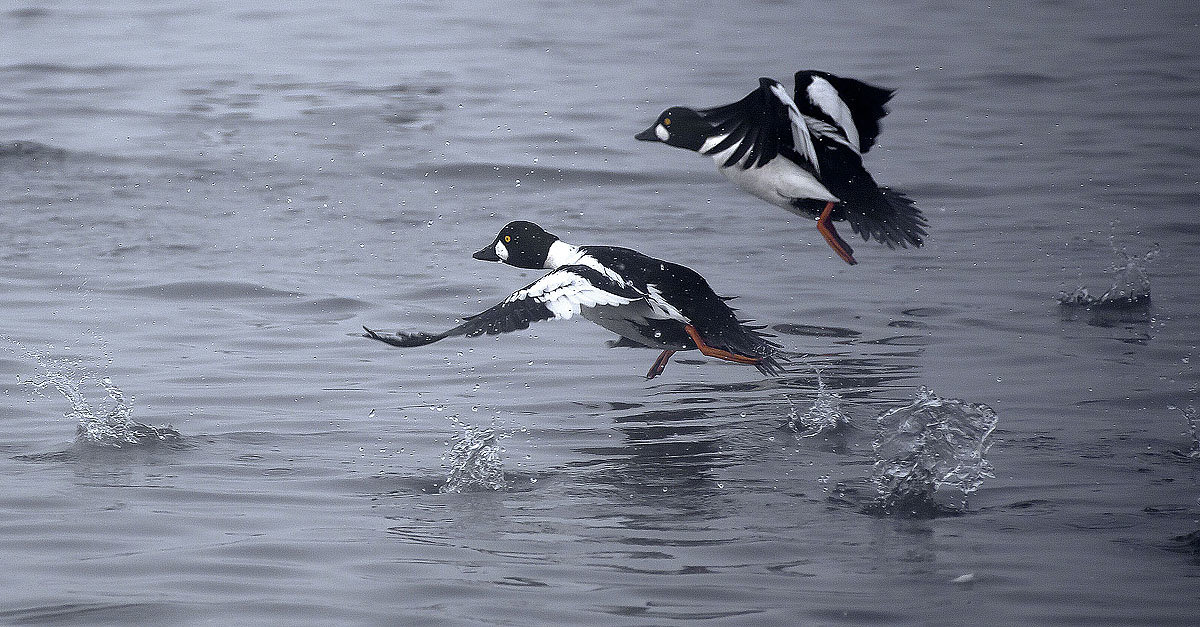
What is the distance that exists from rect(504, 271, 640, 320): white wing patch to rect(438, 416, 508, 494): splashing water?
0.58 m

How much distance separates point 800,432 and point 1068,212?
18.2 ft

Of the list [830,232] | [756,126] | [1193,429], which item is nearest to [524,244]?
[756,126]

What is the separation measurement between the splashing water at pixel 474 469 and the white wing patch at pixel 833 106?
2888mm

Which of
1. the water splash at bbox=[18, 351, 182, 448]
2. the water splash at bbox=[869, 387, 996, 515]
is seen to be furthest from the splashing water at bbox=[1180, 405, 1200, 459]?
the water splash at bbox=[18, 351, 182, 448]

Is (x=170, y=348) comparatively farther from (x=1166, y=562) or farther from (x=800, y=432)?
(x=1166, y=562)

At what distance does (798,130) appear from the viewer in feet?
23.8

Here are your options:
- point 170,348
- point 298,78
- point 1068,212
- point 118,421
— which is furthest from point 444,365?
point 298,78

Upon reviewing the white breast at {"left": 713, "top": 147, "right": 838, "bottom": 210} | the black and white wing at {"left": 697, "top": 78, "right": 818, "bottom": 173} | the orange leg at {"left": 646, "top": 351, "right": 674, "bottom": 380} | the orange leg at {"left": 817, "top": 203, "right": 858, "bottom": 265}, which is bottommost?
the orange leg at {"left": 646, "top": 351, "right": 674, "bottom": 380}

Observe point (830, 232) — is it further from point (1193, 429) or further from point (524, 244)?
point (1193, 429)

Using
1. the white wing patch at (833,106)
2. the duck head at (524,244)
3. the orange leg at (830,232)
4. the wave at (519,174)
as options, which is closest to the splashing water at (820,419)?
the duck head at (524,244)

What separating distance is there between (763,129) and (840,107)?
559 mm

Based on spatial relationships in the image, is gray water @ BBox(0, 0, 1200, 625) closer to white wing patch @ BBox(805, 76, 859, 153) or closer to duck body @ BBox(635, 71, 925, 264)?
duck body @ BBox(635, 71, 925, 264)

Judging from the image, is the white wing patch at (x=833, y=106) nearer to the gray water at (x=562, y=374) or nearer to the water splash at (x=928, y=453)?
the gray water at (x=562, y=374)

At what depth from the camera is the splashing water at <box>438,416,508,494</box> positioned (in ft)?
17.7
